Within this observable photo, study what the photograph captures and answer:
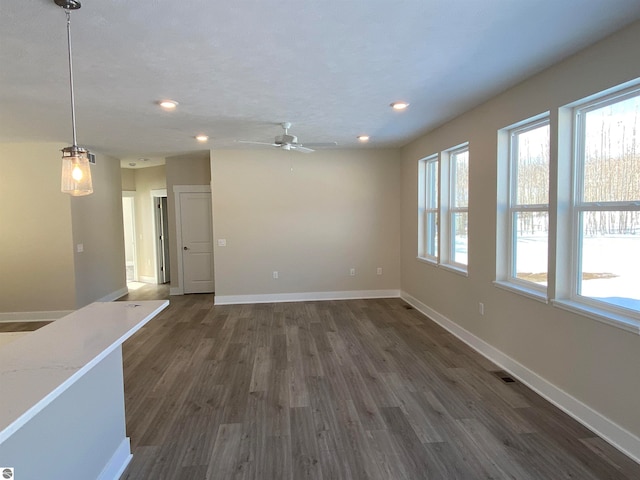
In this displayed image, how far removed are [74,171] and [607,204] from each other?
11.1ft

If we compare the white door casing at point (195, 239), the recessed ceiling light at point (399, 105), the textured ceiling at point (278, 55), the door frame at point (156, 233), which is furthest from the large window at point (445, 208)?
the door frame at point (156, 233)

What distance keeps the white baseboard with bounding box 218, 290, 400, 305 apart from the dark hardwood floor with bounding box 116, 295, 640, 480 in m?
1.71

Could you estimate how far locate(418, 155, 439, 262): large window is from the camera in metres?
5.46

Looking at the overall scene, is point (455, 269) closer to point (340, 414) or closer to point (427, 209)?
point (427, 209)

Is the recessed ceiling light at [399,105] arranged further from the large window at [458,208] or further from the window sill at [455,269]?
the window sill at [455,269]

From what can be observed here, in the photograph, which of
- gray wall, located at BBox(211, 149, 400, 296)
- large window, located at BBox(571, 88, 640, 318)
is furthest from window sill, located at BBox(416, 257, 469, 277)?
large window, located at BBox(571, 88, 640, 318)

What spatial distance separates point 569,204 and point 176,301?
6.10 meters

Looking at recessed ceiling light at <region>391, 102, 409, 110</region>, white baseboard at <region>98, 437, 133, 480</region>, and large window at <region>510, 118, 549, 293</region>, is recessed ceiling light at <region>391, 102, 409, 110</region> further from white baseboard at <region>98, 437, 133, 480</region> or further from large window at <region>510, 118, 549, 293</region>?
white baseboard at <region>98, 437, 133, 480</region>

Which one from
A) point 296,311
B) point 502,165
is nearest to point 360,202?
point 296,311

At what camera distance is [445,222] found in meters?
4.88

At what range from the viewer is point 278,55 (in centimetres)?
249

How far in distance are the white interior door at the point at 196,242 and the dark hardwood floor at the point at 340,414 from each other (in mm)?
2751

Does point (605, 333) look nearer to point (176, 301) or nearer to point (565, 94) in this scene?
point (565, 94)

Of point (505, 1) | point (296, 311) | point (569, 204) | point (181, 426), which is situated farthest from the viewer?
point (296, 311)
